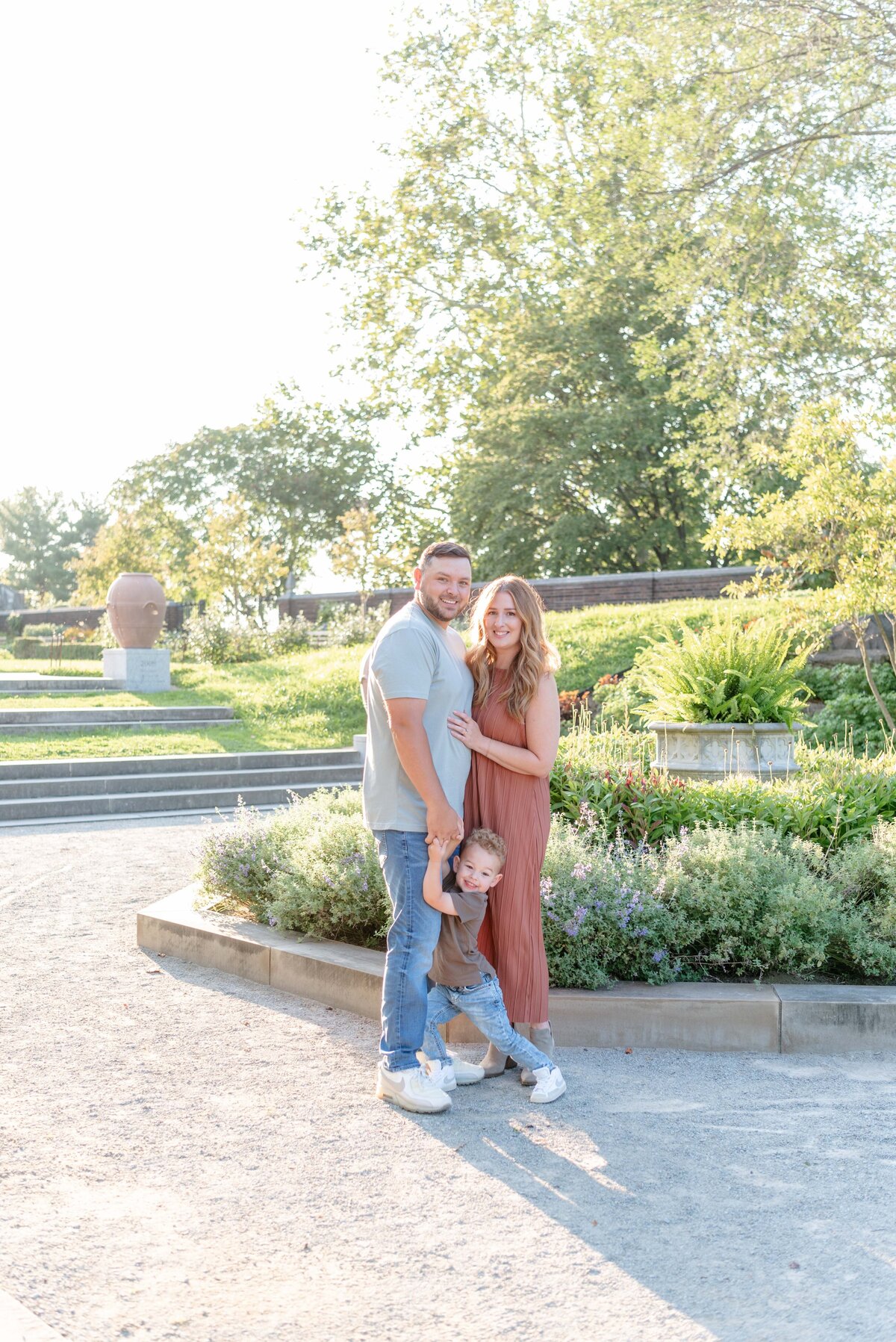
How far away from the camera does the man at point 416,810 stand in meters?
4.20

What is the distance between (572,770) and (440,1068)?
3127mm

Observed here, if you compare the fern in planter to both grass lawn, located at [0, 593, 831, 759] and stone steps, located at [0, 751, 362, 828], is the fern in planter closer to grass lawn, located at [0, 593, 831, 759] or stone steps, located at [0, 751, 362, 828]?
stone steps, located at [0, 751, 362, 828]

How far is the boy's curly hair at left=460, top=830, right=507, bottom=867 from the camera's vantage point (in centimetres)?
437

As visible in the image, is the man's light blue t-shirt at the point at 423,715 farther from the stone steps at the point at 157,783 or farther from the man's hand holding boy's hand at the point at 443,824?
the stone steps at the point at 157,783

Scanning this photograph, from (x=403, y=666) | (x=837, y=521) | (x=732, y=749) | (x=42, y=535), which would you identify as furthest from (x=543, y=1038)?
(x=42, y=535)

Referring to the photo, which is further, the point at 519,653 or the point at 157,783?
the point at 157,783

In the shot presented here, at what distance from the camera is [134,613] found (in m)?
22.1

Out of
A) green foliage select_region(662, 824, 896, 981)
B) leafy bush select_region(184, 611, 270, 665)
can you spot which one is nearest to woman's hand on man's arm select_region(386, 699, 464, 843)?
green foliage select_region(662, 824, 896, 981)

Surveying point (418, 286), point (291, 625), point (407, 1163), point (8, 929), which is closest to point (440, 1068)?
point (407, 1163)

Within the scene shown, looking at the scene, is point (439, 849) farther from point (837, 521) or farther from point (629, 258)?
point (629, 258)

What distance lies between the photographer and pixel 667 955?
211 inches

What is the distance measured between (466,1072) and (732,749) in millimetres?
4167

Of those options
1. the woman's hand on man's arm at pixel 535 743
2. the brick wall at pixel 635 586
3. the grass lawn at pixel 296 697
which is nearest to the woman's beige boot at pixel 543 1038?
the woman's hand on man's arm at pixel 535 743

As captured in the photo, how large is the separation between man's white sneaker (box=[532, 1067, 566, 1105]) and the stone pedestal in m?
17.5
